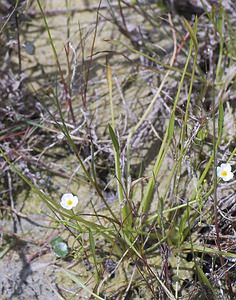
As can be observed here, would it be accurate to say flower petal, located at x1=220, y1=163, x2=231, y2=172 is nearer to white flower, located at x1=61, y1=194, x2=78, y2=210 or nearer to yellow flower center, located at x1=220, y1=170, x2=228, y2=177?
yellow flower center, located at x1=220, y1=170, x2=228, y2=177

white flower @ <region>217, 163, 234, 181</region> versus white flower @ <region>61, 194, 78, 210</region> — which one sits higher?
white flower @ <region>217, 163, 234, 181</region>

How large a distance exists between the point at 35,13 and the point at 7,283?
115 centimetres

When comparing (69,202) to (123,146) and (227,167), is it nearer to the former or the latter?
(123,146)

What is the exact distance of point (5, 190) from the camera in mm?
1903

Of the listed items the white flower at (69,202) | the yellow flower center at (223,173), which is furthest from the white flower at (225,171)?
the white flower at (69,202)

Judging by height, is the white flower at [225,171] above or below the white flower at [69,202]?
above

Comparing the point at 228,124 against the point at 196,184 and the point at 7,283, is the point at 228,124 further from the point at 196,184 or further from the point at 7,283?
the point at 7,283


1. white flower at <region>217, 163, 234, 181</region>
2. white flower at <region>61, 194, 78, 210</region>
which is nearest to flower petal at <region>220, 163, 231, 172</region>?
white flower at <region>217, 163, 234, 181</region>

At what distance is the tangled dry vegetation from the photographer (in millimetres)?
1631

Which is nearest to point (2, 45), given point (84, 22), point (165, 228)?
point (84, 22)

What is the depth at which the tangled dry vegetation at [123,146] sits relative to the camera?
64.2 inches

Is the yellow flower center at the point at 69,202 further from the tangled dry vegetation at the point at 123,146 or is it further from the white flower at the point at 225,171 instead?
the white flower at the point at 225,171

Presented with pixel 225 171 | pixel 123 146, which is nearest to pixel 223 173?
pixel 225 171

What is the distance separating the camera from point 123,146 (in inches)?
75.2
